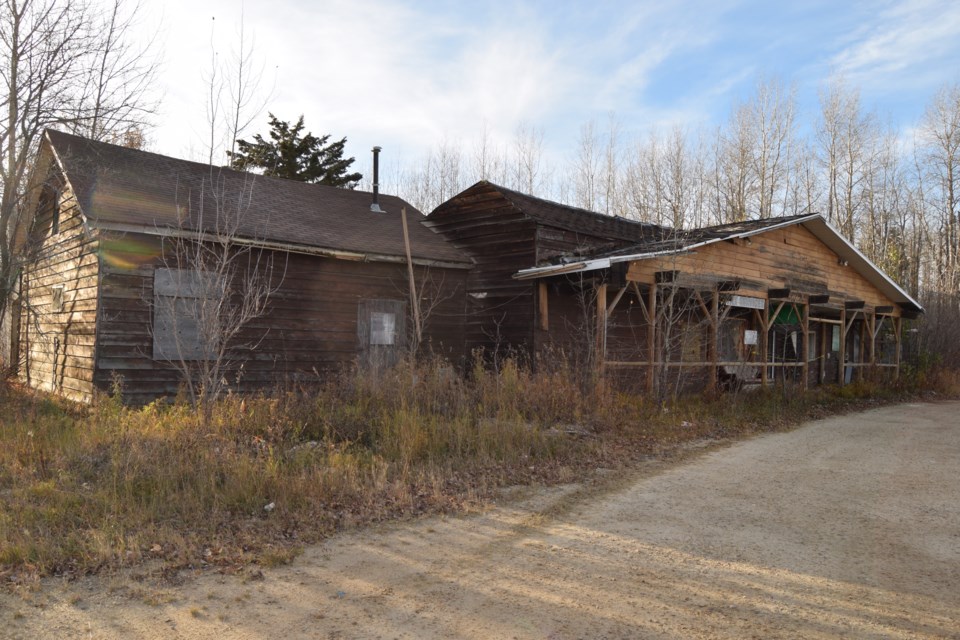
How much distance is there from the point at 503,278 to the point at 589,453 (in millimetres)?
6552

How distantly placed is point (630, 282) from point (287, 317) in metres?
6.67

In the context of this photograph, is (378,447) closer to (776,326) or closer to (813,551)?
(813,551)

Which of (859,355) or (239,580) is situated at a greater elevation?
(859,355)

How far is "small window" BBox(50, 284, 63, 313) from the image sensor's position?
12597 millimetres

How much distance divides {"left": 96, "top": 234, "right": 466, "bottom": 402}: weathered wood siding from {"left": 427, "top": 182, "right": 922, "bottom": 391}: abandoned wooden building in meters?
0.99

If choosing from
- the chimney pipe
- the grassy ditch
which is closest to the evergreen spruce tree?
the chimney pipe

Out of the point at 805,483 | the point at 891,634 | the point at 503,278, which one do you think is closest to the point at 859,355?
the point at 503,278

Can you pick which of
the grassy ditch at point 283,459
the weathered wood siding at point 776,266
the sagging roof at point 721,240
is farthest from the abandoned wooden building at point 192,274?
the weathered wood siding at point 776,266

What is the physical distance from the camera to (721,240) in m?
13.7

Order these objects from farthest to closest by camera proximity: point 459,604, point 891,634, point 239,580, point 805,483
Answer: point 805,483
point 239,580
point 459,604
point 891,634

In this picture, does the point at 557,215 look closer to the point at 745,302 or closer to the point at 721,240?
the point at 721,240

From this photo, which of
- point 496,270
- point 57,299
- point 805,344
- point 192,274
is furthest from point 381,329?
Answer: point 805,344

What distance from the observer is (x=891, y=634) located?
12.0 feet

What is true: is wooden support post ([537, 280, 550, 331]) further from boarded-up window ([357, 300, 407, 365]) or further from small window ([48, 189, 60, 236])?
small window ([48, 189, 60, 236])
